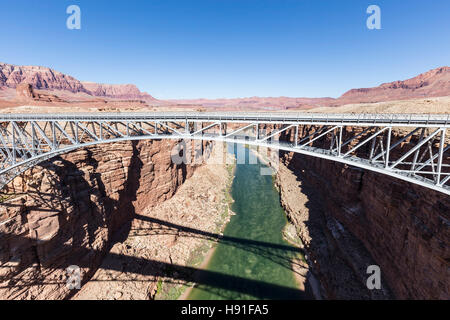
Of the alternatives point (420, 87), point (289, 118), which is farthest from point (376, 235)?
point (420, 87)

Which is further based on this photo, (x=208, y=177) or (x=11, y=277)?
(x=208, y=177)

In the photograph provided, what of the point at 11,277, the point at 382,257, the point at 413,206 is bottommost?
the point at 382,257

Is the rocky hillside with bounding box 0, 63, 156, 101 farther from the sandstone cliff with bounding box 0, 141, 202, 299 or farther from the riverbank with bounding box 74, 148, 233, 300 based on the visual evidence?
the riverbank with bounding box 74, 148, 233, 300

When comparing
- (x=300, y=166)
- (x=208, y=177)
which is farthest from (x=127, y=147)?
(x=300, y=166)

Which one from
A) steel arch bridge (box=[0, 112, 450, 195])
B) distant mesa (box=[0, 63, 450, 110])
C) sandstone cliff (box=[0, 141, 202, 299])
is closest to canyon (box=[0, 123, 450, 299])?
sandstone cliff (box=[0, 141, 202, 299])

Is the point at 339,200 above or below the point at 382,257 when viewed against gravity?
above
